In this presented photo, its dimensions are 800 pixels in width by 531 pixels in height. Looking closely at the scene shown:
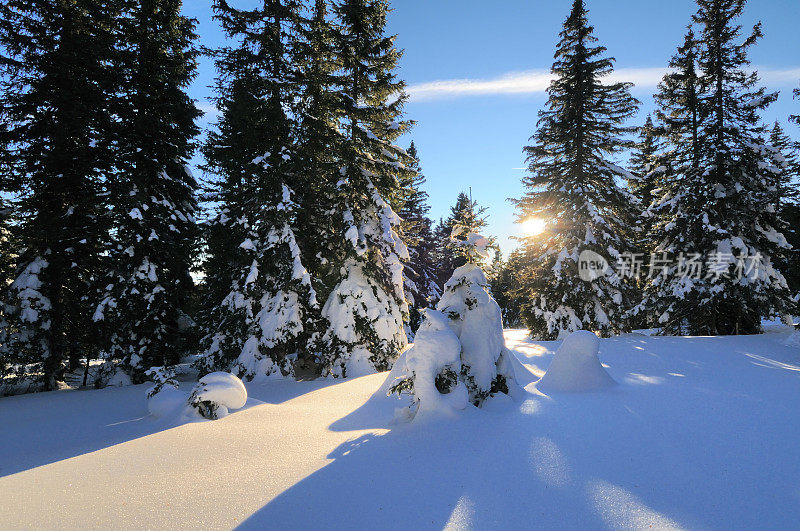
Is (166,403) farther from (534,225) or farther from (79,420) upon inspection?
(534,225)

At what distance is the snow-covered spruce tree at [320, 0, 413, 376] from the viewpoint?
12.3m

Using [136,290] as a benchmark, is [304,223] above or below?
above

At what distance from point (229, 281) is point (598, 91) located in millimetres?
18851

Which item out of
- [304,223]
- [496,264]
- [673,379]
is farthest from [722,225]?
[304,223]

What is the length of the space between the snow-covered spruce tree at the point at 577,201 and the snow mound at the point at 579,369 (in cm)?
Answer: 883

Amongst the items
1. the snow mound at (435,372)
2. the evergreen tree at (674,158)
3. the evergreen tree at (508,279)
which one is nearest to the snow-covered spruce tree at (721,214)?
the evergreen tree at (674,158)

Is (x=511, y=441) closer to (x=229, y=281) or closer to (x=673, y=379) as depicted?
(x=673, y=379)

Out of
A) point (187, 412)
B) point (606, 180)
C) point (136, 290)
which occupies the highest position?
point (606, 180)

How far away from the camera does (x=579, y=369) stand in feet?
26.9

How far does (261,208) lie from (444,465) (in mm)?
10673

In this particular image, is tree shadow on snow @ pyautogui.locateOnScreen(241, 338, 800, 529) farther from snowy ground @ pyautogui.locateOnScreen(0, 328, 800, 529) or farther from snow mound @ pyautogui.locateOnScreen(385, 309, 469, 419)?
snow mound @ pyautogui.locateOnScreen(385, 309, 469, 419)

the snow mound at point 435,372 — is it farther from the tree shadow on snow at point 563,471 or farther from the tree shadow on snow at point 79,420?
the tree shadow on snow at point 79,420

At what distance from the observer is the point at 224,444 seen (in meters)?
5.93

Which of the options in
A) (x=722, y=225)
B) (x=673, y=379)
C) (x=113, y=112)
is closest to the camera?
(x=673, y=379)
